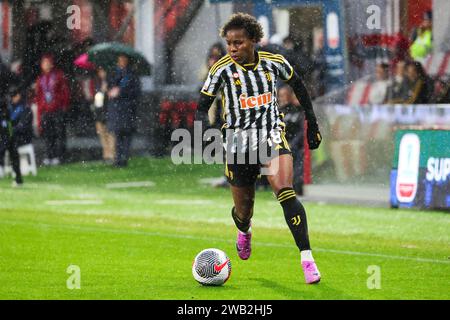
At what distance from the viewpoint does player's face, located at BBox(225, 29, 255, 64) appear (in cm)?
995

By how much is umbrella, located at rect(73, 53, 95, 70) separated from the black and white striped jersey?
1573cm

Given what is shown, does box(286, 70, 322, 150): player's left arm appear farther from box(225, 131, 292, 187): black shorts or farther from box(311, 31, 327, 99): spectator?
box(311, 31, 327, 99): spectator

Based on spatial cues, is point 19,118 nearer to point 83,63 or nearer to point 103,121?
point 103,121

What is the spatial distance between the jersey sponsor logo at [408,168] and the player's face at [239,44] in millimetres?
6414

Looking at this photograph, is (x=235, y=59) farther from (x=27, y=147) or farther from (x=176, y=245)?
(x=27, y=147)

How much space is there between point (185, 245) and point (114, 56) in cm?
1188

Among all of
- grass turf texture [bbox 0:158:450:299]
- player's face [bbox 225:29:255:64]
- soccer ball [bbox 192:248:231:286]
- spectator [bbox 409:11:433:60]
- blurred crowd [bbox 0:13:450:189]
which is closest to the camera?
grass turf texture [bbox 0:158:450:299]

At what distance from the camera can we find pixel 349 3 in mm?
21219

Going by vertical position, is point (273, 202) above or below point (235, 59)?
below

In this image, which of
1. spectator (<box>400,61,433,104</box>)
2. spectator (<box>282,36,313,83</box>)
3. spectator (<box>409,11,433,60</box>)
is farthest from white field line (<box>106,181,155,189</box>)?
spectator (<box>409,11,433,60</box>)
